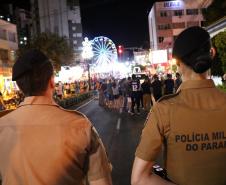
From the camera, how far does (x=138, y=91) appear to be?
976 inches

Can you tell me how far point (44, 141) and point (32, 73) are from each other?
403mm

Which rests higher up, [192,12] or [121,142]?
[192,12]

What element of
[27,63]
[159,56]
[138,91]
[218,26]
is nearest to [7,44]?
[159,56]

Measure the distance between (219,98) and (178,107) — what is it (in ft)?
0.83

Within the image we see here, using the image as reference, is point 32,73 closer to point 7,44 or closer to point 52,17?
point 7,44

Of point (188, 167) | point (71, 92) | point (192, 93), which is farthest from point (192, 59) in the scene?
point (71, 92)

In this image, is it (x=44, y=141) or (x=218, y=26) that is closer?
(x=44, y=141)

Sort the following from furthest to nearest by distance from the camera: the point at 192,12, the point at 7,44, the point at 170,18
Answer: the point at 192,12, the point at 170,18, the point at 7,44

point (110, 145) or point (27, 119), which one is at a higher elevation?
point (27, 119)

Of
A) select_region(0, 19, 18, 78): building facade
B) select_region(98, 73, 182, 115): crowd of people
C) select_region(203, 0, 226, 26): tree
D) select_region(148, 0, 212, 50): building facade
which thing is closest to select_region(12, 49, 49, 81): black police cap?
select_region(98, 73, 182, 115): crowd of people

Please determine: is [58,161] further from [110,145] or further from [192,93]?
[110,145]

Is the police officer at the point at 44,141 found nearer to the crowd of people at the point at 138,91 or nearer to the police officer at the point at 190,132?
the police officer at the point at 190,132

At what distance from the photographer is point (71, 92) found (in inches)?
1911

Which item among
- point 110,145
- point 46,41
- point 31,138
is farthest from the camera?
point 46,41
